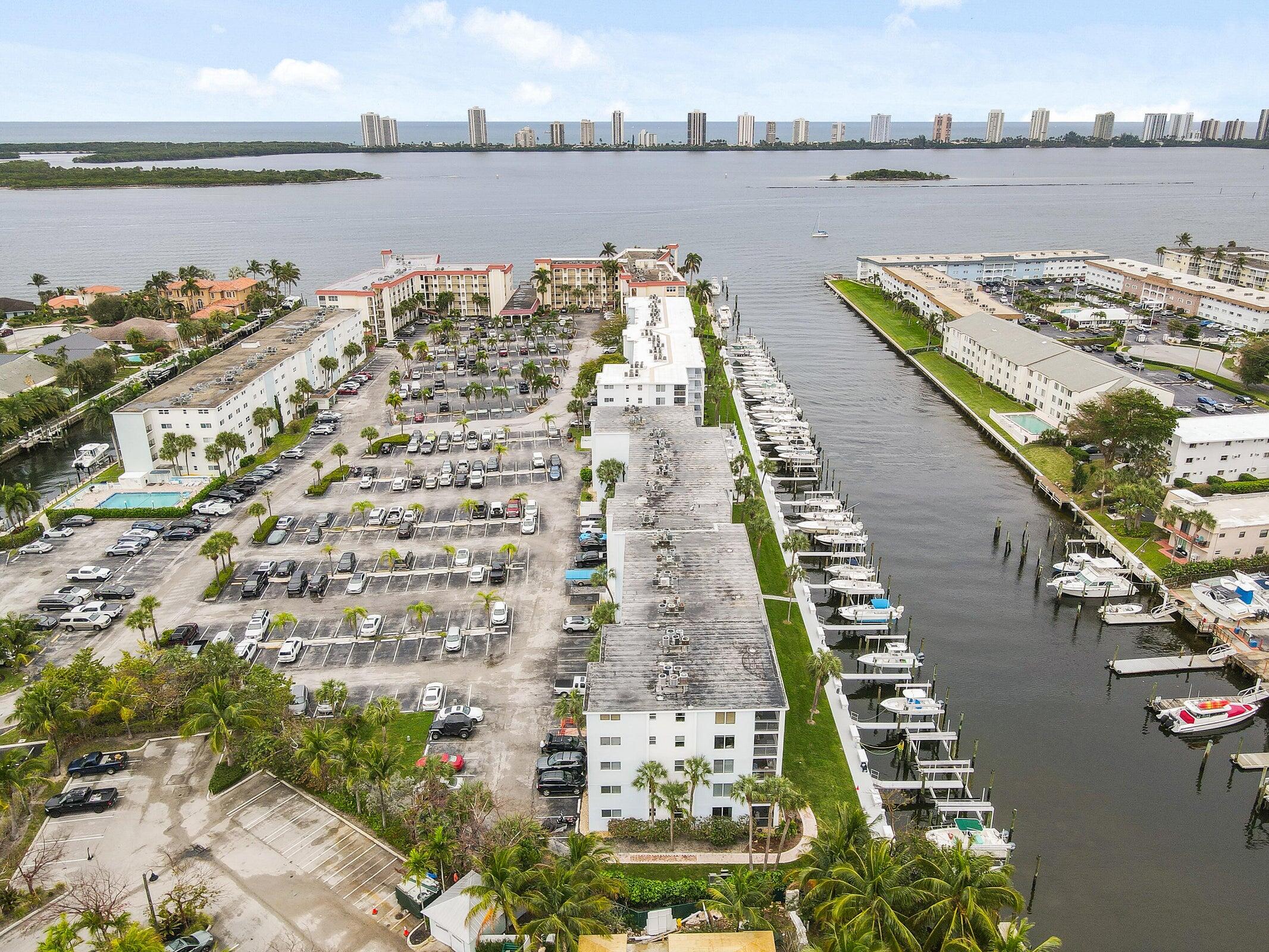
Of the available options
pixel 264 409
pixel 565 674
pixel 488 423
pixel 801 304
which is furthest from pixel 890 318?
pixel 565 674

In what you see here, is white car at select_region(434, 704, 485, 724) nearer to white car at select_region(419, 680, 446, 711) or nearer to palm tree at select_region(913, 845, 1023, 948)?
white car at select_region(419, 680, 446, 711)

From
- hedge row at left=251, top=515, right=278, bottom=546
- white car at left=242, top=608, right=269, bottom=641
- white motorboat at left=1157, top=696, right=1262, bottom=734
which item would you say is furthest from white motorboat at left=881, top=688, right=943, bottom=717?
hedge row at left=251, top=515, right=278, bottom=546

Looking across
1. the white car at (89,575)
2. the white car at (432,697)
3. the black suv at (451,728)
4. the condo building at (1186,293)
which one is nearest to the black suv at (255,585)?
the white car at (89,575)

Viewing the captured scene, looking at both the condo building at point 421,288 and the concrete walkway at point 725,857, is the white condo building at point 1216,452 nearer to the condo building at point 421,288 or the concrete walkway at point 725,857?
the concrete walkway at point 725,857

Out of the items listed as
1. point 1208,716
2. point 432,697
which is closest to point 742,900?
point 432,697

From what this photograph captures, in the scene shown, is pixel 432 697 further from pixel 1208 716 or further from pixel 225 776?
pixel 1208 716

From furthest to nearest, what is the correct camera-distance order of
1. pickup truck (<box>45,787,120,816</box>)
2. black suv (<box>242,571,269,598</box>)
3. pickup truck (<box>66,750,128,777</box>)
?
1. black suv (<box>242,571,269,598</box>)
2. pickup truck (<box>66,750,128,777</box>)
3. pickup truck (<box>45,787,120,816</box>)

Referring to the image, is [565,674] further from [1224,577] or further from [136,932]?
[1224,577]
